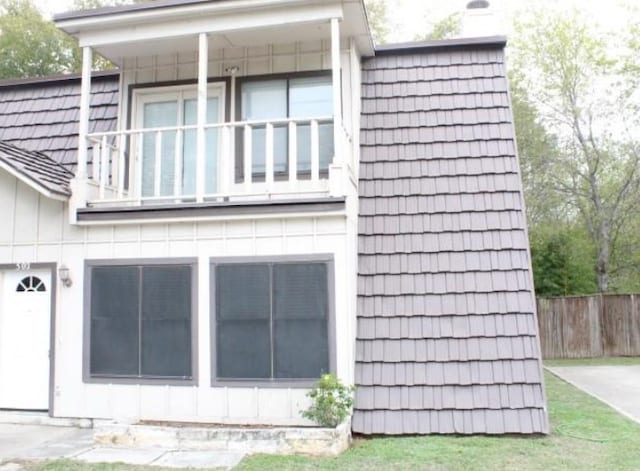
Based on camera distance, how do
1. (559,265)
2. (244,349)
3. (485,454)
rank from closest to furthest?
(485,454) → (244,349) → (559,265)

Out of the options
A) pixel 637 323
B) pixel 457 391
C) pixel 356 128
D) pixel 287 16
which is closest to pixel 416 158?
pixel 356 128

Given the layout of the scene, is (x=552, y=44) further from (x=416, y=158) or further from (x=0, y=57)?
(x=0, y=57)

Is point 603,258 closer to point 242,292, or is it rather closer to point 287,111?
point 287,111

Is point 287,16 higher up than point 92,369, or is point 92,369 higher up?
point 287,16

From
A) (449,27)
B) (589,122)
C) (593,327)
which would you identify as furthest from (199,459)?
(449,27)

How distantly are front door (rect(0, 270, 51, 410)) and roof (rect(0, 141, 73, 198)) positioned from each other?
108 cm

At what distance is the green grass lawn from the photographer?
188 inches

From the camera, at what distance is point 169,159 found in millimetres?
7621

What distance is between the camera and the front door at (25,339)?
6730 millimetres

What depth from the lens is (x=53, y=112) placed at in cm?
892

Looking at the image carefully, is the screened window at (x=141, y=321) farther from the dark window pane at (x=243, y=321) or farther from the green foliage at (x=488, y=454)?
the green foliage at (x=488, y=454)

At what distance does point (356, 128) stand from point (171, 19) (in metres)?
2.69

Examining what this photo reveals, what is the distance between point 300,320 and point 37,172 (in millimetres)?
3610

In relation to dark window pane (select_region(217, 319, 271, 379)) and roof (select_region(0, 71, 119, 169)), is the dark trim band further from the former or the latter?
roof (select_region(0, 71, 119, 169))
